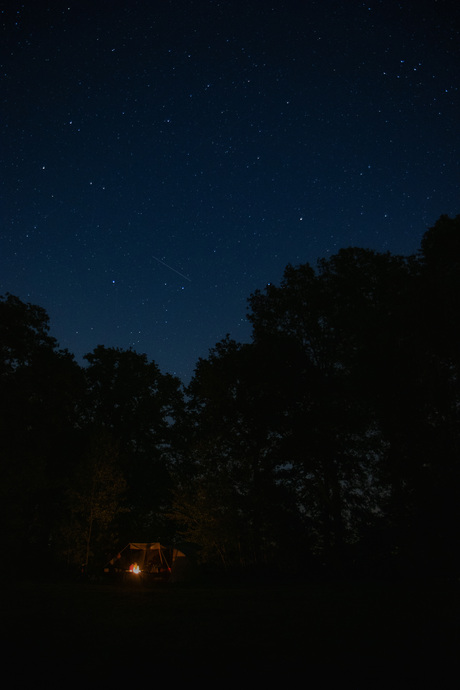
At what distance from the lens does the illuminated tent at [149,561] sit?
2638cm

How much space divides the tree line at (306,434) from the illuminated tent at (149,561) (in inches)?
121

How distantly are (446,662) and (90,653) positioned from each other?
4112 mm

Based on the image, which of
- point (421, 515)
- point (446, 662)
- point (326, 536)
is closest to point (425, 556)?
point (421, 515)

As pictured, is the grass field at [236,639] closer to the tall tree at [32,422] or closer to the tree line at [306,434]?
the tree line at [306,434]

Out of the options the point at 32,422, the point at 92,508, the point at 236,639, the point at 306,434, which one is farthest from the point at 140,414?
the point at 236,639

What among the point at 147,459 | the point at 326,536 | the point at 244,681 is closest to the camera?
the point at 244,681

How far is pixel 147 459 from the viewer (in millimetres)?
32531

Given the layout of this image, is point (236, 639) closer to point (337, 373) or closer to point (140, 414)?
point (337, 373)

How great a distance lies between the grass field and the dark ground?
0.01m

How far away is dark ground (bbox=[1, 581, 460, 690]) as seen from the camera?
4676mm

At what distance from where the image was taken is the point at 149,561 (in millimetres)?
26688

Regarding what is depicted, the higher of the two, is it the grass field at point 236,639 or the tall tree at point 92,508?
the tall tree at point 92,508

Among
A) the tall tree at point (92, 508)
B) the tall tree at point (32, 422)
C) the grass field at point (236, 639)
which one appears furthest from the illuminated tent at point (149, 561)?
the grass field at point (236, 639)

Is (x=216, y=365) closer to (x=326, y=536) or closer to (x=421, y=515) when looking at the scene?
(x=326, y=536)
